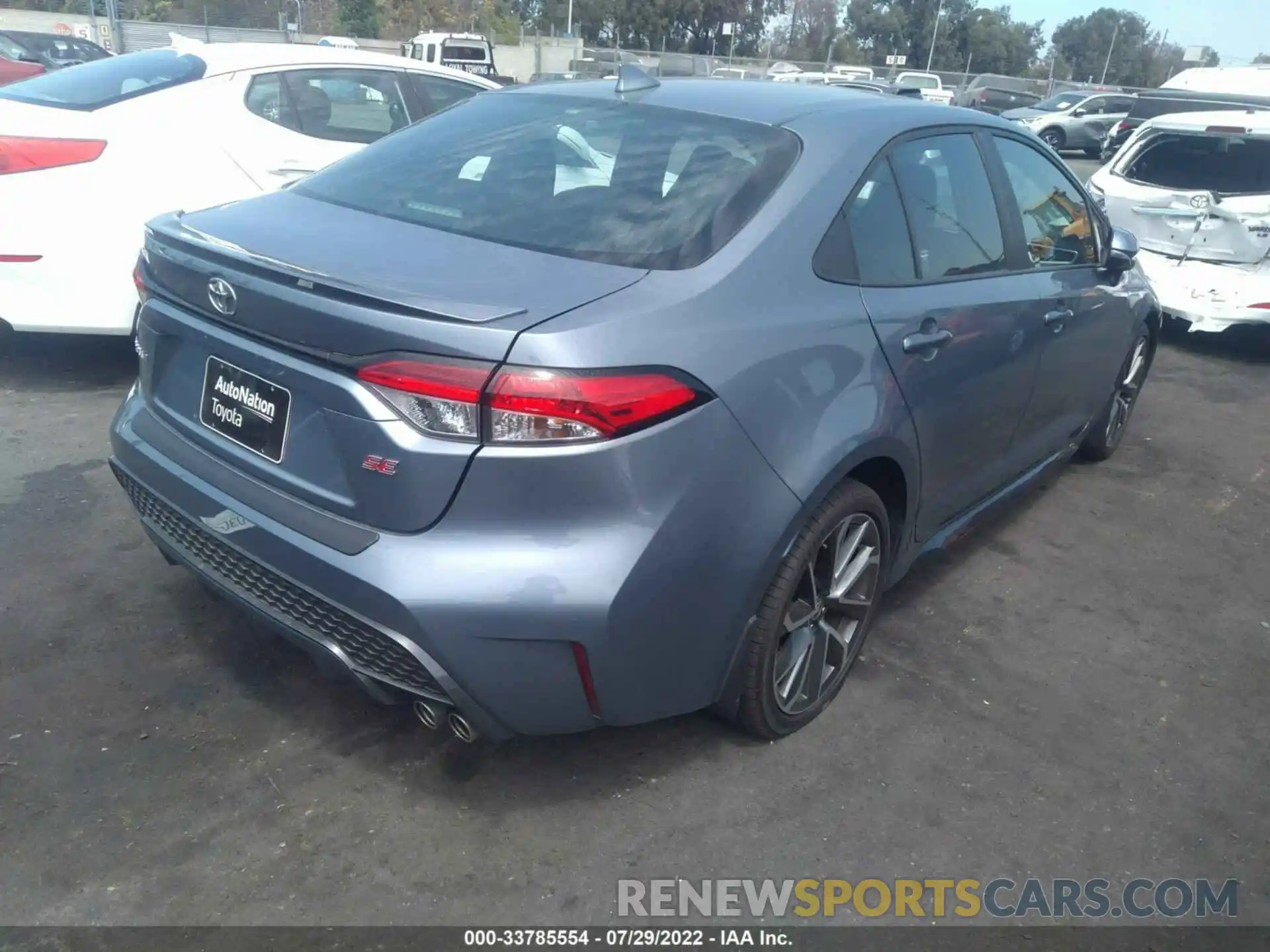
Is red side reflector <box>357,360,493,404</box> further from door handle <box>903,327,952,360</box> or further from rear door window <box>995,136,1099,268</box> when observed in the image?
rear door window <box>995,136,1099,268</box>

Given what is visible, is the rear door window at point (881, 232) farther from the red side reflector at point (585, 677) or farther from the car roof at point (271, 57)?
the car roof at point (271, 57)

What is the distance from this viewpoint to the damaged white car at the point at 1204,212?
7223 mm

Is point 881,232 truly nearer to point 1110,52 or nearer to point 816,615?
point 816,615

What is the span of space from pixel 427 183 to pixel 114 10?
26.7 metres

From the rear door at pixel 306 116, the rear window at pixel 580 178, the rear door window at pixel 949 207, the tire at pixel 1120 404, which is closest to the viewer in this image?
the rear window at pixel 580 178

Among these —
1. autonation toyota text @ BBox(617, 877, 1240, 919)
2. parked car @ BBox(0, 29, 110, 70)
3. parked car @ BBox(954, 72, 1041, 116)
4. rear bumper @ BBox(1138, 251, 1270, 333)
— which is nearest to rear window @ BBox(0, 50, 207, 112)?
autonation toyota text @ BBox(617, 877, 1240, 919)

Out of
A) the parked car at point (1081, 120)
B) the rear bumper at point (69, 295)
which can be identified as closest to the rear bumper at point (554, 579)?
the rear bumper at point (69, 295)

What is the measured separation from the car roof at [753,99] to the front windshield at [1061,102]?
27137 mm

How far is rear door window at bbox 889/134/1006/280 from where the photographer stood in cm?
316

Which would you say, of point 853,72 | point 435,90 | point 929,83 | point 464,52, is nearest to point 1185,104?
point 435,90

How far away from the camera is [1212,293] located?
7316mm

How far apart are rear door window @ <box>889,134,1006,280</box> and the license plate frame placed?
155cm

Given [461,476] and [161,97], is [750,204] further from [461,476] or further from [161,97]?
[161,97]

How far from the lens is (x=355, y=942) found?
2215mm
